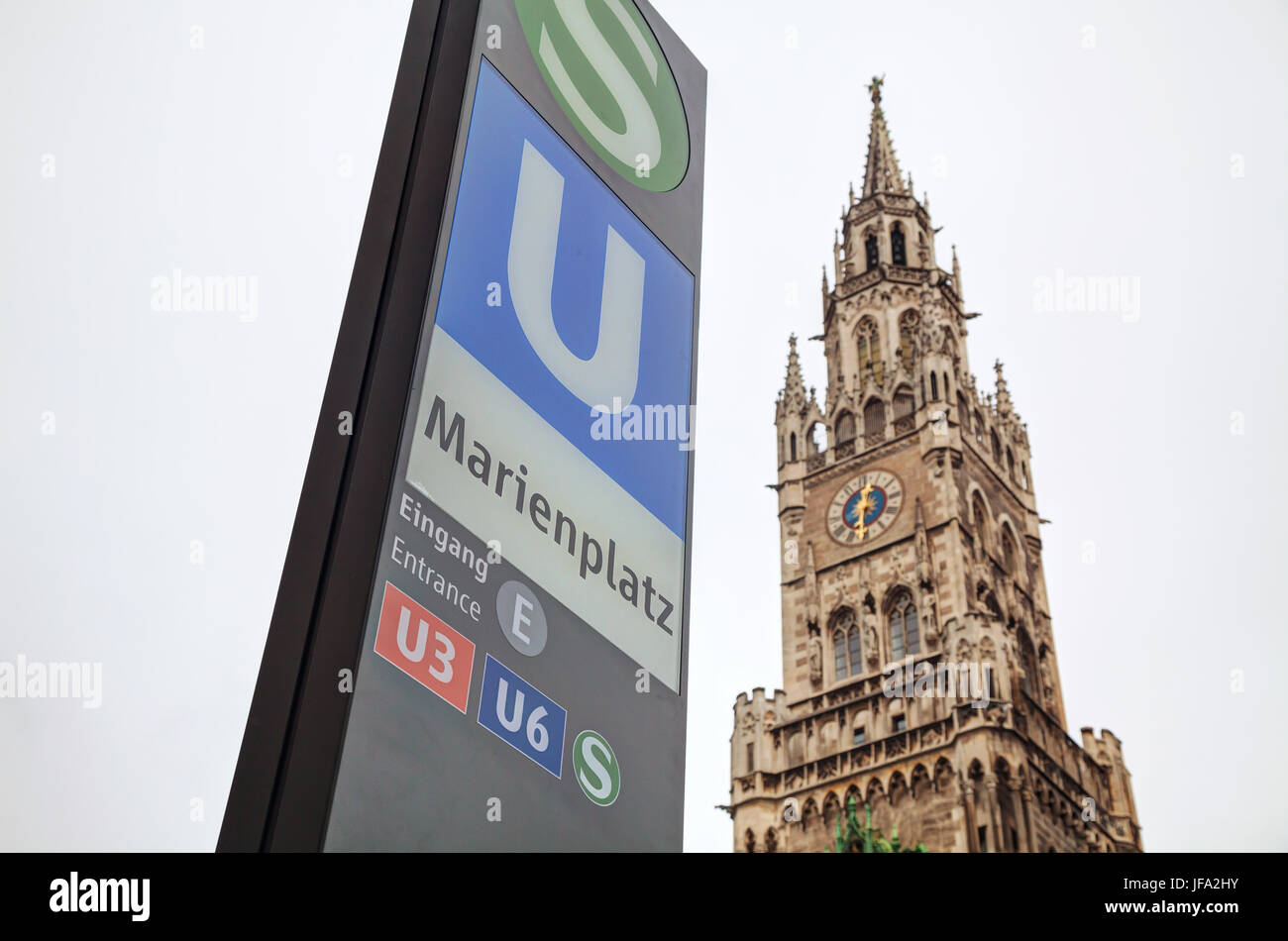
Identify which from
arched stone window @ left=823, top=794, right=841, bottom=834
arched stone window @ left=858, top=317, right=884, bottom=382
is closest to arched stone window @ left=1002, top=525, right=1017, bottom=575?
arched stone window @ left=858, top=317, right=884, bottom=382

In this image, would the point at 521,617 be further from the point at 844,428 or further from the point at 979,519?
the point at 844,428

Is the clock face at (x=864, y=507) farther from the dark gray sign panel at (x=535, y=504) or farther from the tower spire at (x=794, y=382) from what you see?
the dark gray sign panel at (x=535, y=504)

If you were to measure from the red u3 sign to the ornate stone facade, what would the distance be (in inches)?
1534

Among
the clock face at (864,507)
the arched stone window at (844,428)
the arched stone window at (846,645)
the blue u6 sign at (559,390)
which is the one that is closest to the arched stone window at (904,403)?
the arched stone window at (844,428)

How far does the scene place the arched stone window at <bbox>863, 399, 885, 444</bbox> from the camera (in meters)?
58.8

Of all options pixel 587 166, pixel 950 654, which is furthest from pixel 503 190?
pixel 950 654

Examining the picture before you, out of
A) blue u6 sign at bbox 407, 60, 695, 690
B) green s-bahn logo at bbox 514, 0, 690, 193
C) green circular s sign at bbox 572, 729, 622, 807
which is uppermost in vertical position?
green s-bahn logo at bbox 514, 0, 690, 193

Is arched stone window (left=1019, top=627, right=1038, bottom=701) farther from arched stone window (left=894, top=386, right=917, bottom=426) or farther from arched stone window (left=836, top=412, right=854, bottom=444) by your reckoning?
arched stone window (left=836, top=412, right=854, bottom=444)

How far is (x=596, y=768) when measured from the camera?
6062 mm

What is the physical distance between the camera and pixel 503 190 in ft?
22.6

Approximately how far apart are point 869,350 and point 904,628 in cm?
1641

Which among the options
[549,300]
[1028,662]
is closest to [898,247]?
[1028,662]

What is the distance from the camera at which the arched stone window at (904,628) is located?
169 ft
